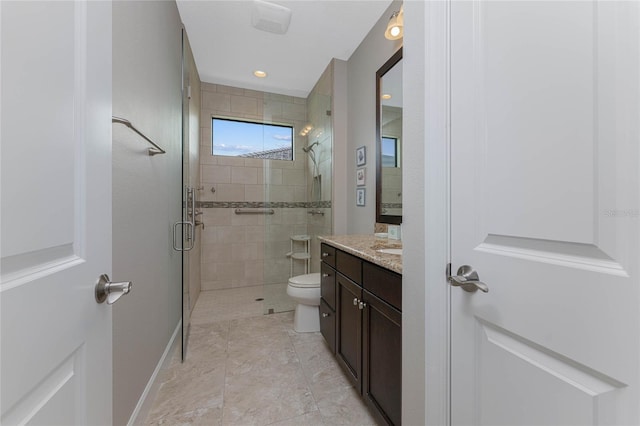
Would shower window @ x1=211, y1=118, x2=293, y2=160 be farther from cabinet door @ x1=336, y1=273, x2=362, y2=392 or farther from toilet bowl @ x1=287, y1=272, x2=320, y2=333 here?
cabinet door @ x1=336, y1=273, x2=362, y2=392

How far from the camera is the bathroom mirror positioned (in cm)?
188

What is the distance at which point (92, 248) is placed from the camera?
0.56 meters

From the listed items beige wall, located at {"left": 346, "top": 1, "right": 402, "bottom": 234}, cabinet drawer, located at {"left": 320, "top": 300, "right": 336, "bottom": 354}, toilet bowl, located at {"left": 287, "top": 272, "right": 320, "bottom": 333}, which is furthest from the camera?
toilet bowl, located at {"left": 287, "top": 272, "right": 320, "bottom": 333}

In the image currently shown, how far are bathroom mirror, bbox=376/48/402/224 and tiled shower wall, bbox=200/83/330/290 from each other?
1189 millimetres

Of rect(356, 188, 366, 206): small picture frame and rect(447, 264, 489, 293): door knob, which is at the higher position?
rect(356, 188, 366, 206): small picture frame

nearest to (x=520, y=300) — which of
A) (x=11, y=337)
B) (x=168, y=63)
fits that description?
(x=11, y=337)

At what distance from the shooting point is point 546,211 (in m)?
0.55

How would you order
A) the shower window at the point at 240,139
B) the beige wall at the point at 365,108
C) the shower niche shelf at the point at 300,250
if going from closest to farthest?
the beige wall at the point at 365,108
the shower niche shelf at the point at 300,250
the shower window at the point at 240,139

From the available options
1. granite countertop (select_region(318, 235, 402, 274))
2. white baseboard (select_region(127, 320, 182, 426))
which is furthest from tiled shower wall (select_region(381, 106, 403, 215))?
white baseboard (select_region(127, 320, 182, 426))

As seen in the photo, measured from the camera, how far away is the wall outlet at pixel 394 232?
1796 millimetres

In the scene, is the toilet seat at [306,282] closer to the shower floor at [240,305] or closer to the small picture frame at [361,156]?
the shower floor at [240,305]

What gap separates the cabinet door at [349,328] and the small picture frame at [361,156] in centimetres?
117

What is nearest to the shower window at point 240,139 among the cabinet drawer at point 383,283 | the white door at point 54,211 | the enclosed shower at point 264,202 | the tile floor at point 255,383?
the enclosed shower at point 264,202

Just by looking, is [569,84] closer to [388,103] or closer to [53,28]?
[53,28]
